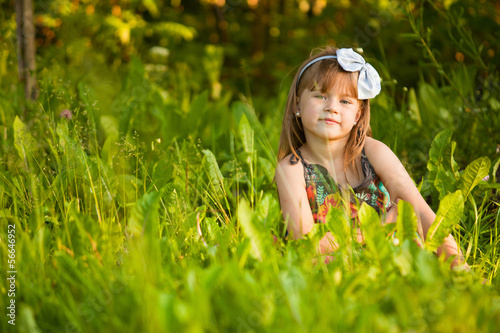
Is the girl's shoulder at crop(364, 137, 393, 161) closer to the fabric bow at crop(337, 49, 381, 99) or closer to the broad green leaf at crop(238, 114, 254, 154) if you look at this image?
the fabric bow at crop(337, 49, 381, 99)

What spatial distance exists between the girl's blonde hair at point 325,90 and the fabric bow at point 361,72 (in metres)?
0.02

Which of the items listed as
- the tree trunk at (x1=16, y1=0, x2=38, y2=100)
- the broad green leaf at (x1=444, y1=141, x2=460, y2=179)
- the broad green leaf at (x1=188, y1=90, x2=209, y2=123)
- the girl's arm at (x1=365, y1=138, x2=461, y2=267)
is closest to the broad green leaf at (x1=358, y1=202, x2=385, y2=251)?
the girl's arm at (x1=365, y1=138, x2=461, y2=267)

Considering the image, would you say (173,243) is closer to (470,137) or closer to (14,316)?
(14,316)

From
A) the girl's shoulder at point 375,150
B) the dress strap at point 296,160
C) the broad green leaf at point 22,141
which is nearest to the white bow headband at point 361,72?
the girl's shoulder at point 375,150

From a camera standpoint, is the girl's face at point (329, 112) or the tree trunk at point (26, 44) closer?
the girl's face at point (329, 112)

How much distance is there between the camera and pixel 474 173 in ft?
5.48

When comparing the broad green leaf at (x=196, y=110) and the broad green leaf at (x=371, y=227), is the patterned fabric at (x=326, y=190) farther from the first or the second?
the broad green leaf at (x=196, y=110)

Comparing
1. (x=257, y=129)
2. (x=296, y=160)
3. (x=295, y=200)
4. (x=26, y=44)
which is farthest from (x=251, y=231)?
(x=26, y=44)

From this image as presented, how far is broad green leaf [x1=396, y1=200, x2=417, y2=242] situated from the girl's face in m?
0.43

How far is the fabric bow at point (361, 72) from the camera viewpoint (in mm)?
1709

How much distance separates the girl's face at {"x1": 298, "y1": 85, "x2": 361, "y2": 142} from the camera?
1676mm

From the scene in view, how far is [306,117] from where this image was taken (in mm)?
1708

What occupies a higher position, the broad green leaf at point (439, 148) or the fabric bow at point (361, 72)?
the fabric bow at point (361, 72)

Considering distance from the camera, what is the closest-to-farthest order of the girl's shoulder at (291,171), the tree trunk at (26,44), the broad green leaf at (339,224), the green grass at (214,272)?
the green grass at (214,272) < the broad green leaf at (339,224) < the girl's shoulder at (291,171) < the tree trunk at (26,44)
